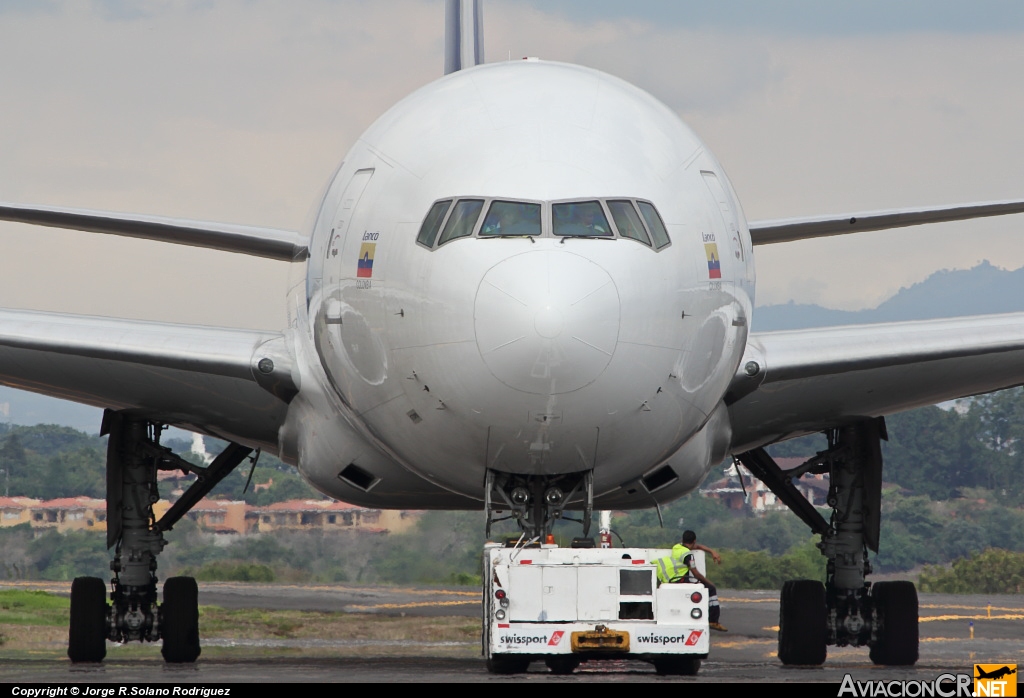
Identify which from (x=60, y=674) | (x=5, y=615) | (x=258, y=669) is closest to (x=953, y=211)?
(x=258, y=669)

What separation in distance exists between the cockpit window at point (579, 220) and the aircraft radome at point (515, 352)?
0.06 ft

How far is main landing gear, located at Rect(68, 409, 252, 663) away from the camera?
632 inches

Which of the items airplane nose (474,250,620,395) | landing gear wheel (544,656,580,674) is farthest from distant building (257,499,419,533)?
airplane nose (474,250,620,395)

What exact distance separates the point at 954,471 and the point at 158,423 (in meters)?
23.5

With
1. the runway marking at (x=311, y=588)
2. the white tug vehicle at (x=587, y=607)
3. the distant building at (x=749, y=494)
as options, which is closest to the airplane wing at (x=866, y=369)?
the white tug vehicle at (x=587, y=607)

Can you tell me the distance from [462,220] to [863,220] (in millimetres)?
6130

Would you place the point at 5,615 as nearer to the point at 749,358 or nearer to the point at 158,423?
the point at 158,423

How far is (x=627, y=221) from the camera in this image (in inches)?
422

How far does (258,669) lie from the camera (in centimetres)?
1340

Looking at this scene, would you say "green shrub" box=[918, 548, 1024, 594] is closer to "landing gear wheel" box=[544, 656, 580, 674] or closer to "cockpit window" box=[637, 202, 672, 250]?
"landing gear wheel" box=[544, 656, 580, 674]

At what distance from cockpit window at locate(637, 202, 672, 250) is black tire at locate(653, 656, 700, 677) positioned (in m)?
3.36

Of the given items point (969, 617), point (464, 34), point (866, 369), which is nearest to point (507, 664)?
point (866, 369)

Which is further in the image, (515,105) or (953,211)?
(953,211)

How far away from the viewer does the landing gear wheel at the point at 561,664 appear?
11.6m
